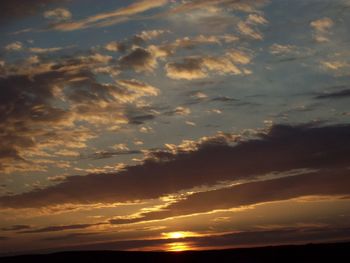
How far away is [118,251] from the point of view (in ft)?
234

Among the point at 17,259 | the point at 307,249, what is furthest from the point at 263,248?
the point at 17,259

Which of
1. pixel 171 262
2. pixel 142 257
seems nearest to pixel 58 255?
pixel 142 257

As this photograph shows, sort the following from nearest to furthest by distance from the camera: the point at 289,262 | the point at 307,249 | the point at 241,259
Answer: the point at 289,262 → the point at 241,259 → the point at 307,249

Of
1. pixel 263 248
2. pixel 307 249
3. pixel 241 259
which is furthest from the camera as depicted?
pixel 263 248

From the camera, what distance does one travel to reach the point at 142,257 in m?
66.2

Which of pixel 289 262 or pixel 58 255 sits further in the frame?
pixel 58 255

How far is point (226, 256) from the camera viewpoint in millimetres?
64000

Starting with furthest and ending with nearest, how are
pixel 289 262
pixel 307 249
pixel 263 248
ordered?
pixel 263 248 < pixel 307 249 < pixel 289 262

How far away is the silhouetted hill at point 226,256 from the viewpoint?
58.8 m

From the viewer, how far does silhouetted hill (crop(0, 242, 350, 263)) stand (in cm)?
5875

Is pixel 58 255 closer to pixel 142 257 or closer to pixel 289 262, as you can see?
pixel 142 257

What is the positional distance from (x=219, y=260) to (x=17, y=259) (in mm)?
25032

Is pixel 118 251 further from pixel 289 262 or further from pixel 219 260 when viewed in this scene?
pixel 289 262

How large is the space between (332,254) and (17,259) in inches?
1459
